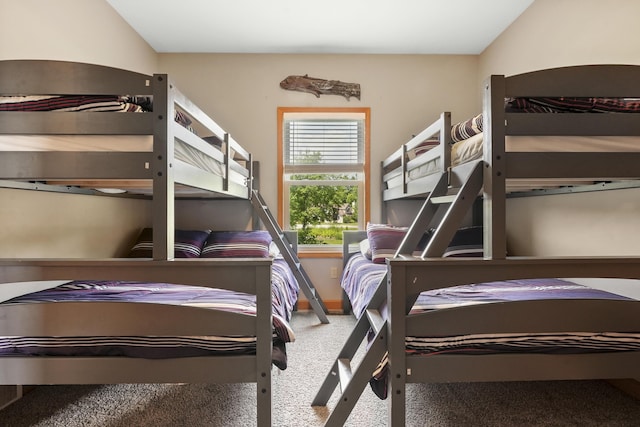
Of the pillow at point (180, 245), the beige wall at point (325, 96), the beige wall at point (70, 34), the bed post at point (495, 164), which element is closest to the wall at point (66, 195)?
the beige wall at point (70, 34)

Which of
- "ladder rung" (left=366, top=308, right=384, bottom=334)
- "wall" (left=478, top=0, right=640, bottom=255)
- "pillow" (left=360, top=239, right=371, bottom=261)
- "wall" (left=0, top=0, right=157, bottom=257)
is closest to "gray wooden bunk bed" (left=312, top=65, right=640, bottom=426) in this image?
"ladder rung" (left=366, top=308, right=384, bottom=334)

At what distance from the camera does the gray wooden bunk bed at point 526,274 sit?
1248 millimetres

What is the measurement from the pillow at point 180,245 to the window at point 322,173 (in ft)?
2.71

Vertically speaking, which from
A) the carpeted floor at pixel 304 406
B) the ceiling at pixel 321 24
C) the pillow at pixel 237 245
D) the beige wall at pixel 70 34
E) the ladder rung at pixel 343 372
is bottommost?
the carpeted floor at pixel 304 406

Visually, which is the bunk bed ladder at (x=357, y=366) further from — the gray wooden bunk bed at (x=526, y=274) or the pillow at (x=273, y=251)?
the pillow at (x=273, y=251)

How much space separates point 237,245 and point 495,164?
7.58 ft

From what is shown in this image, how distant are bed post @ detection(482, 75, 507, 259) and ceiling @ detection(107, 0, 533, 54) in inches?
73.2

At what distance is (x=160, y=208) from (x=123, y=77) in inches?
17.6

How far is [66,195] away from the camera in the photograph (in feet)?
7.61

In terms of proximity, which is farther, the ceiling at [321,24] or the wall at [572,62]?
the ceiling at [321,24]

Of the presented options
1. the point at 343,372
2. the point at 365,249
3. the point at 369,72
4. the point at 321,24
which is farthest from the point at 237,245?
the point at 369,72

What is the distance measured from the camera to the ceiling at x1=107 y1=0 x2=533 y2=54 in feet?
9.07

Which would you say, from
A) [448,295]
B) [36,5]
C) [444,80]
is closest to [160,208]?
[448,295]

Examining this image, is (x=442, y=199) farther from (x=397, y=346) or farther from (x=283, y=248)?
(x=283, y=248)
